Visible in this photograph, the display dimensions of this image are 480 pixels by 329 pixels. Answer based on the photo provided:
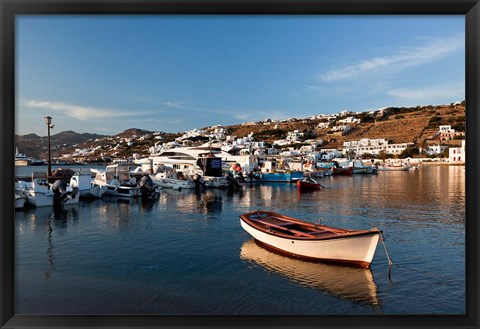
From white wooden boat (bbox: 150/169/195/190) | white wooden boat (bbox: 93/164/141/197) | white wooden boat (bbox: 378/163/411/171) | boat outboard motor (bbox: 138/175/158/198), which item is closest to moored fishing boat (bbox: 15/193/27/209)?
white wooden boat (bbox: 93/164/141/197)

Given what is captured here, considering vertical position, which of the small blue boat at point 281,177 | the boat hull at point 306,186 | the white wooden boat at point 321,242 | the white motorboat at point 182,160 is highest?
the white motorboat at point 182,160

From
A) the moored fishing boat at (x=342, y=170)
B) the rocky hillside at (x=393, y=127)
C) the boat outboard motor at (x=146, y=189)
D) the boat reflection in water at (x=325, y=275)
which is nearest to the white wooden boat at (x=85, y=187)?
the boat outboard motor at (x=146, y=189)

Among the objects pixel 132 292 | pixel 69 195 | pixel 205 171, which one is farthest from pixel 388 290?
pixel 205 171

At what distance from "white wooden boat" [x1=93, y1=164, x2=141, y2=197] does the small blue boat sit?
10656 mm

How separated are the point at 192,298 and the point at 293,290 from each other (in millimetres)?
1357

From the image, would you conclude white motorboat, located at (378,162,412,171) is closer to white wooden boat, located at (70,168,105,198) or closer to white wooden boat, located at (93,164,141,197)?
white wooden boat, located at (93,164,141,197)

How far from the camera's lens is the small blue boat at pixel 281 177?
25.2m

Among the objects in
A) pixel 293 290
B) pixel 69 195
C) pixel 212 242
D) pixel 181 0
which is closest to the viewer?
pixel 181 0

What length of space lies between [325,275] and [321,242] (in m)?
0.58

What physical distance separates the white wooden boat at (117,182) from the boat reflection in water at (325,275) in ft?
33.2

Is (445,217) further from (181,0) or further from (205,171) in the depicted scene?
(205,171)

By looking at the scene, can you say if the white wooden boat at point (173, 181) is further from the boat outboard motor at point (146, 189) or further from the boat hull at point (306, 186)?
the boat hull at point (306, 186)

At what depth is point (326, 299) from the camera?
14.8 ft

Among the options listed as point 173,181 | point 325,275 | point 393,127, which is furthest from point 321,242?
point 393,127
